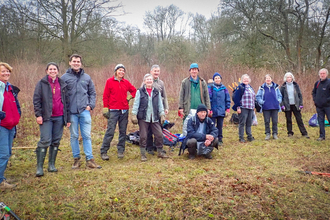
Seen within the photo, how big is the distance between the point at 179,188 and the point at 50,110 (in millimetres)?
2544

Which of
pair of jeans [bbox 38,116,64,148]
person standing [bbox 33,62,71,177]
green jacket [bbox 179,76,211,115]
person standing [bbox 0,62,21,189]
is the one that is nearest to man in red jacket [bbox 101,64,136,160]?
person standing [bbox 33,62,71,177]

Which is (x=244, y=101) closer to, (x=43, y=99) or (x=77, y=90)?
(x=77, y=90)

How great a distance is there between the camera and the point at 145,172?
14.6 feet

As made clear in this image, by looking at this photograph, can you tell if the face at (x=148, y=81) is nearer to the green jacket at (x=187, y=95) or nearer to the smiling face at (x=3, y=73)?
the green jacket at (x=187, y=95)

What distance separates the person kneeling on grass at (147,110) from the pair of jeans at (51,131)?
4.81 ft

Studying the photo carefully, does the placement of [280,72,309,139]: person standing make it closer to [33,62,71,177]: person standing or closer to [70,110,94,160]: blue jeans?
[70,110,94,160]: blue jeans

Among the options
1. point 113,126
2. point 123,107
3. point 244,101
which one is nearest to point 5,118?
point 113,126

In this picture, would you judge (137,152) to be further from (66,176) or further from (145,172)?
(66,176)

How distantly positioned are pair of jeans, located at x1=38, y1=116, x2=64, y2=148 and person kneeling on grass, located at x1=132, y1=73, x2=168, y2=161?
147cm

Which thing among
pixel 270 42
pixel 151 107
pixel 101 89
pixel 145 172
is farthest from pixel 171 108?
pixel 270 42

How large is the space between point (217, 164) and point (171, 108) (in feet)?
23.4

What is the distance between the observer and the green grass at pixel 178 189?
10.6 feet

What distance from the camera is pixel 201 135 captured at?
5211mm

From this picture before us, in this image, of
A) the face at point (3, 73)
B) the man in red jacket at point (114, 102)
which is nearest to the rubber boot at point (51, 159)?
the man in red jacket at point (114, 102)
